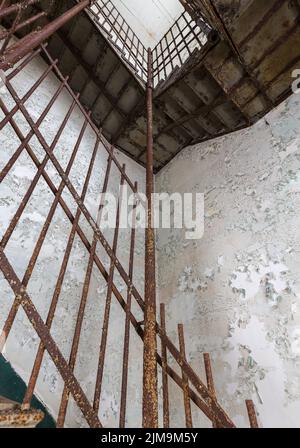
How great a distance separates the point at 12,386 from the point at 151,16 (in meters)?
9.05

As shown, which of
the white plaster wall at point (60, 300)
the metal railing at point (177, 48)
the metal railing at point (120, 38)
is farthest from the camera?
the metal railing at point (177, 48)

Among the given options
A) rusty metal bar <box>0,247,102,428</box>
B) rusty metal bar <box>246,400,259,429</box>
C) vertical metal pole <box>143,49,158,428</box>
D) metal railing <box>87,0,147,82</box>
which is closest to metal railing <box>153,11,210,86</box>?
metal railing <box>87,0,147,82</box>

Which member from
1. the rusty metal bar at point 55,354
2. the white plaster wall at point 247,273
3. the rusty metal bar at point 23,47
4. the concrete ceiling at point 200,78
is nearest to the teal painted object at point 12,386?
the rusty metal bar at point 55,354

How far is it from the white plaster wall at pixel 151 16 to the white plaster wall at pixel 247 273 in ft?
18.0

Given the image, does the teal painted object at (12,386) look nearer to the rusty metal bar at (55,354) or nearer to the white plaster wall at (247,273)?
the rusty metal bar at (55,354)

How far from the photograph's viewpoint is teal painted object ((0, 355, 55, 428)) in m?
1.88

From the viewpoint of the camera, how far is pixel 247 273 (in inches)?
108

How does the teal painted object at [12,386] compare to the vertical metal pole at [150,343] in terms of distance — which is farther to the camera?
the teal painted object at [12,386]

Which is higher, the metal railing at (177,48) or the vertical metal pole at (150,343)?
the metal railing at (177,48)

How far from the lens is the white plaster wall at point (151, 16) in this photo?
7.48 meters

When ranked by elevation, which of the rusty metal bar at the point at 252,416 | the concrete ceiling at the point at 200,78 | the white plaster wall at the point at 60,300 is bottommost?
the rusty metal bar at the point at 252,416

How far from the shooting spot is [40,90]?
12.9ft

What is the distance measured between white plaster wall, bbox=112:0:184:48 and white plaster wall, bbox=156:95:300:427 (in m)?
5.50

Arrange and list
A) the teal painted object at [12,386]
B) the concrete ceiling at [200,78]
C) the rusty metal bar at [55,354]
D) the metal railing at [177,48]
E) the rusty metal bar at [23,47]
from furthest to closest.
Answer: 1. the metal railing at [177,48]
2. the concrete ceiling at [200,78]
3. the teal painted object at [12,386]
4. the rusty metal bar at [23,47]
5. the rusty metal bar at [55,354]
